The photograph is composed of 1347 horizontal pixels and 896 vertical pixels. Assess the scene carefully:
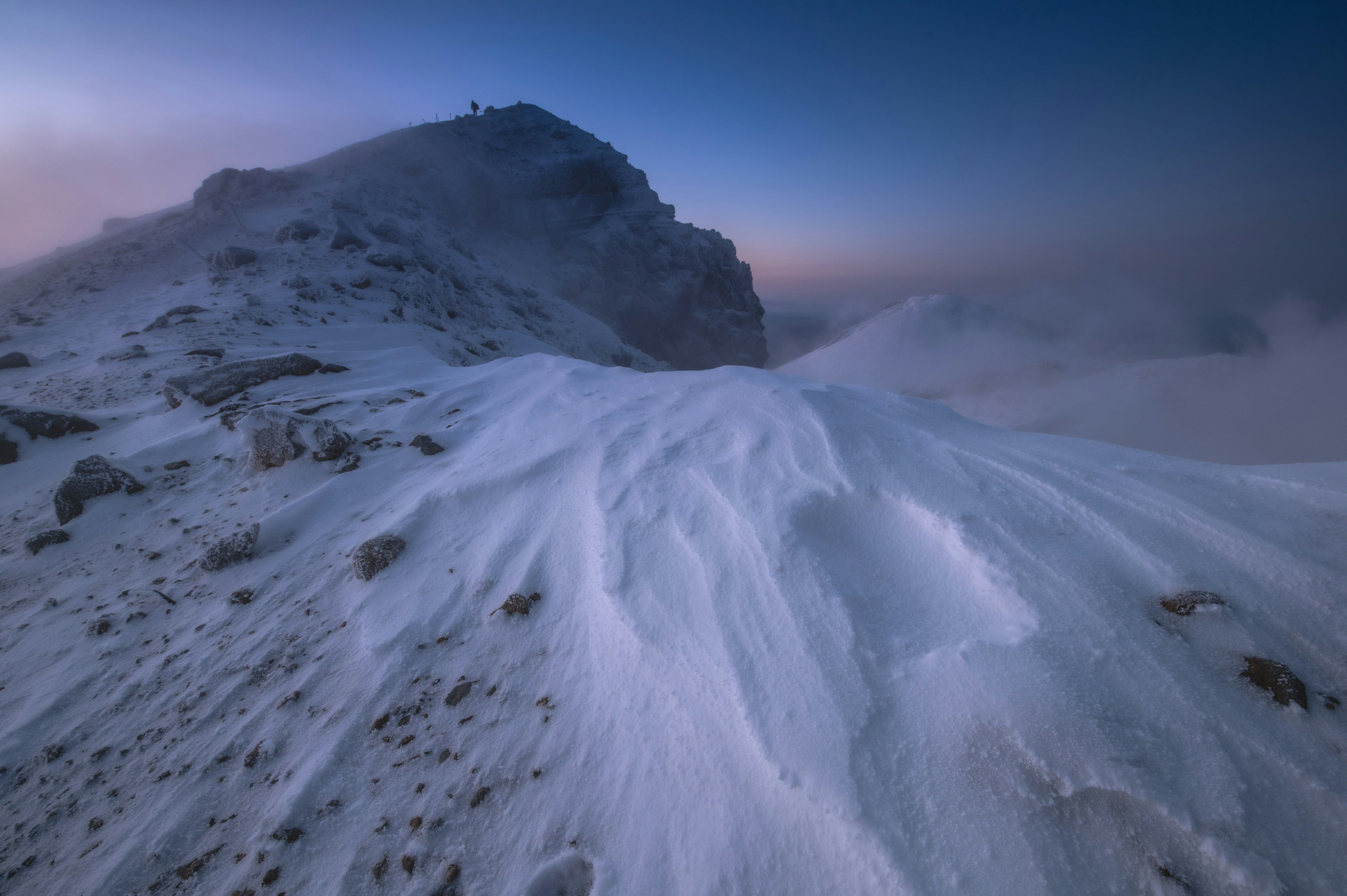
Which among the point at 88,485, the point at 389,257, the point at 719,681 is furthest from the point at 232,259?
the point at 719,681

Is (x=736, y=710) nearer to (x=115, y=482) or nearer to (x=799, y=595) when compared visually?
(x=799, y=595)

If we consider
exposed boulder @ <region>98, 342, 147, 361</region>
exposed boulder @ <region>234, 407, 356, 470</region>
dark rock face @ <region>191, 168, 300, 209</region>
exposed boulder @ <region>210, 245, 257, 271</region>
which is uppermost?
dark rock face @ <region>191, 168, 300, 209</region>

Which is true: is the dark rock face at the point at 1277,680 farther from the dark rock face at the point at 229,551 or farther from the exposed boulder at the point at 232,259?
the exposed boulder at the point at 232,259

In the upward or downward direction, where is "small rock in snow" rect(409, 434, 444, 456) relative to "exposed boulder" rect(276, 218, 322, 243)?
downward

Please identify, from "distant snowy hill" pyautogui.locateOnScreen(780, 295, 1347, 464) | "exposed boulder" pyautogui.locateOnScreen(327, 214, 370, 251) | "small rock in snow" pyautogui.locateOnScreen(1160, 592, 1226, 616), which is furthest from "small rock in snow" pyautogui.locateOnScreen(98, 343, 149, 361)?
"distant snowy hill" pyautogui.locateOnScreen(780, 295, 1347, 464)

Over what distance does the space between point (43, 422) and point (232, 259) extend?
8.22 metres

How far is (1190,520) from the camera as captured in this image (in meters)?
1.80

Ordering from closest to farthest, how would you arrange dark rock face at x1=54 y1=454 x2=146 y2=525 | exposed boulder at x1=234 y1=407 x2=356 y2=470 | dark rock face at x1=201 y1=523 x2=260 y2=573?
1. dark rock face at x1=201 y1=523 x2=260 y2=573
2. dark rock face at x1=54 y1=454 x2=146 y2=525
3. exposed boulder at x1=234 y1=407 x2=356 y2=470

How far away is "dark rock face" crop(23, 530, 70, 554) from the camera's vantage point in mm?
2705

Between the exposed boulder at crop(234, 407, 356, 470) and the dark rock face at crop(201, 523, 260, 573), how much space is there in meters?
0.75

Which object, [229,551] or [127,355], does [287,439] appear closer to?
[229,551]

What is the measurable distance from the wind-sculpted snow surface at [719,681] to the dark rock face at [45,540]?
0.19 feet

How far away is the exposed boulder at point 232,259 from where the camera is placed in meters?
9.86

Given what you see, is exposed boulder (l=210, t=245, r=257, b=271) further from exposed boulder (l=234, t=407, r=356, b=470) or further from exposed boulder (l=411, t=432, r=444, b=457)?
exposed boulder (l=411, t=432, r=444, b=457)
